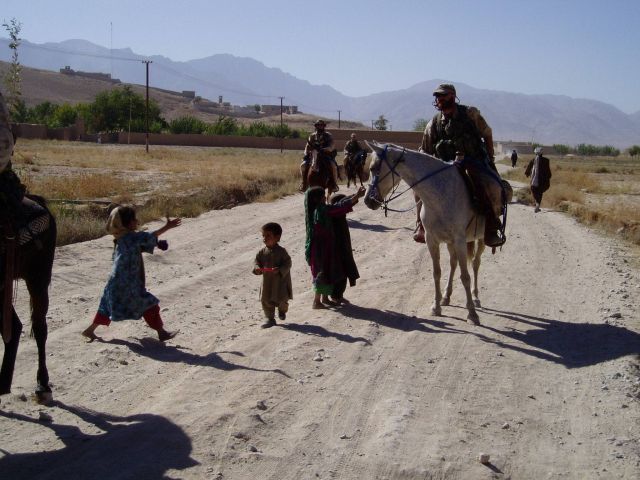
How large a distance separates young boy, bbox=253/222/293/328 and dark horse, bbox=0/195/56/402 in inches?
107

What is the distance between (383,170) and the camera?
9.10 metres

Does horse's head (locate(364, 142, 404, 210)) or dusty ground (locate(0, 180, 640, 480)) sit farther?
horse's head (locate(364, 142, 404, 210))

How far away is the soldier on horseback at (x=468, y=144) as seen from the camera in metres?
9.68

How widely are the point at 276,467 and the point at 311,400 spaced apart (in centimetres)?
129

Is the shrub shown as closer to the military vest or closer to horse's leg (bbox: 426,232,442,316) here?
the military vest

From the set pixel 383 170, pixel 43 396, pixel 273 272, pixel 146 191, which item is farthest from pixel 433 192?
pixel 146 191

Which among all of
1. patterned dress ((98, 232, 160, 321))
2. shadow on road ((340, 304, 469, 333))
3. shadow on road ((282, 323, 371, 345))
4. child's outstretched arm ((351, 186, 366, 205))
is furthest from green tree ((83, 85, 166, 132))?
patterned dress ((98, 232, 160, 321))

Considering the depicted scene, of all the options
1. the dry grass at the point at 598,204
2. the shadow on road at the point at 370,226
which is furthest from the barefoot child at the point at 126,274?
the dry grass at the point at 598,204

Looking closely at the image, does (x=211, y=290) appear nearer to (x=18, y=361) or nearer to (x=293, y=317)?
(x=293, y=317)

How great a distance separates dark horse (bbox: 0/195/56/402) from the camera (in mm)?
6152

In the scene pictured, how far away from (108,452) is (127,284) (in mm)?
2681

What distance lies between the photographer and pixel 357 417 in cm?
627

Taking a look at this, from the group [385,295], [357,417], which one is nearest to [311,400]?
[357,417]

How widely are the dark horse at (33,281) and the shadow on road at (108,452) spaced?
35 cm
